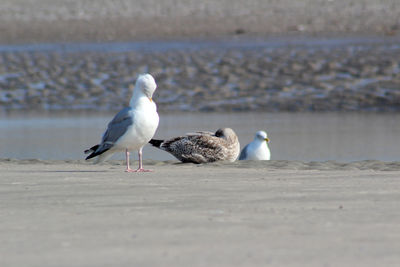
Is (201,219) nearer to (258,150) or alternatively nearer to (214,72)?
(258,150)

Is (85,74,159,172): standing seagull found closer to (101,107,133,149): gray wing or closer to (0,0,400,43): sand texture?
(101,107,133,149): gray wing

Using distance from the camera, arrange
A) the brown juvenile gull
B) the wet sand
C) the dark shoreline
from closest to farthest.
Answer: the wet sand → the brown juvenile gull → the dark shoreline

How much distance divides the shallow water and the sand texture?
11162 millimetres

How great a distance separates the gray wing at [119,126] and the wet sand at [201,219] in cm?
58

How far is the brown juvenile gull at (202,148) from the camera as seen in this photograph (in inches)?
354

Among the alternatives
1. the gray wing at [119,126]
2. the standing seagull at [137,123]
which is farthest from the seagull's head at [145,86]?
the gray wing at [119,126]

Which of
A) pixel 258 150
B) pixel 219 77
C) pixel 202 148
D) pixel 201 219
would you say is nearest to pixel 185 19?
pixel 219 77

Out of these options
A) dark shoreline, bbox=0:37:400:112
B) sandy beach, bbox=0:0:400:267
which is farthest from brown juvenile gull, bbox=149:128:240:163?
dark shoreline, bbox=0:37:400:112

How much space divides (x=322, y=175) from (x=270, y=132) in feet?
19.0

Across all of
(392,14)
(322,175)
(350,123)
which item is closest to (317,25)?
(392,14)

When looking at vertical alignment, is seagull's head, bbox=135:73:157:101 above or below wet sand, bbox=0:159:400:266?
above

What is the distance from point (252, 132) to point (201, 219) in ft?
26.4

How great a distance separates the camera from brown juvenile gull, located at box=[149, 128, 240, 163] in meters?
9.00

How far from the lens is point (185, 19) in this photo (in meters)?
28.2
